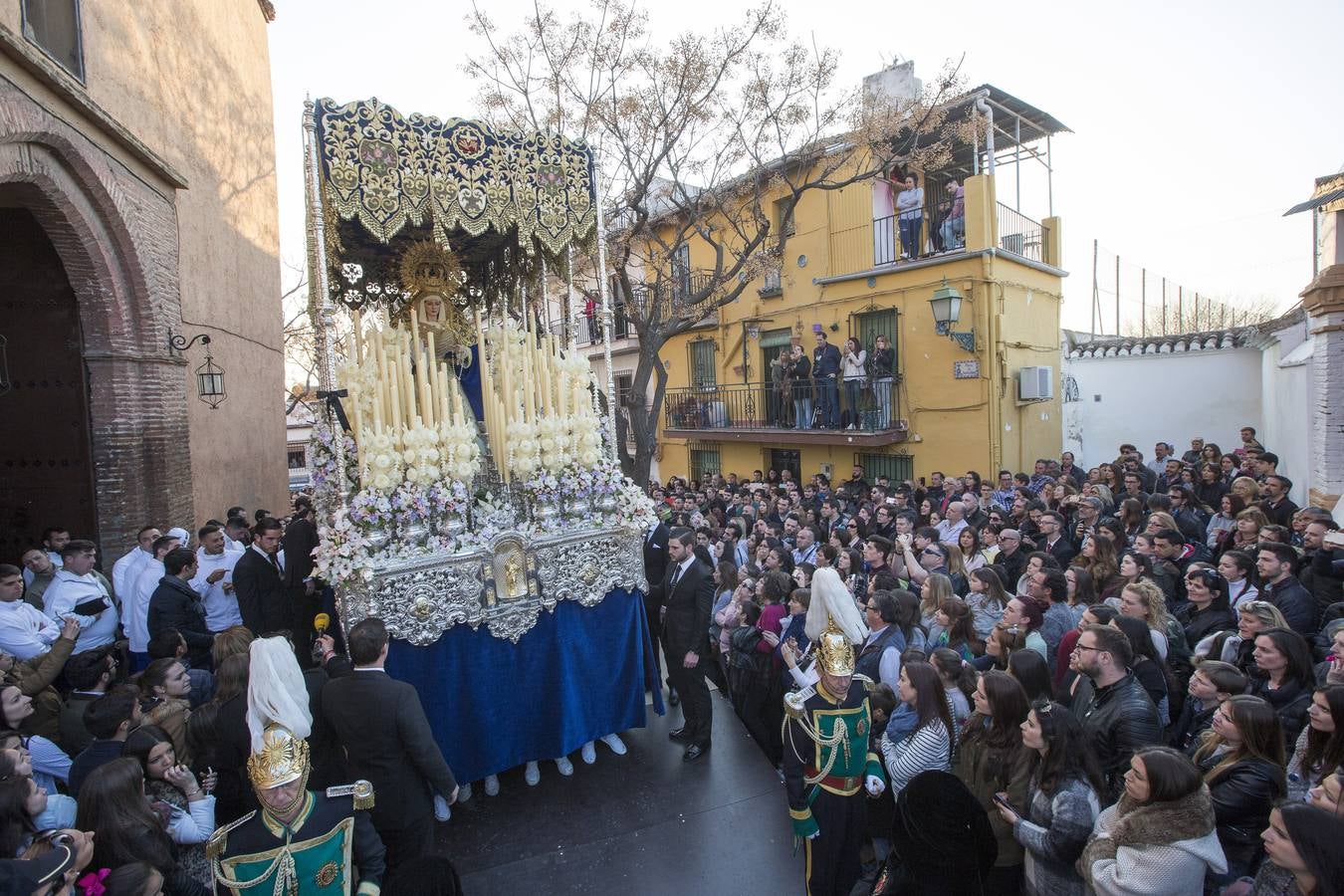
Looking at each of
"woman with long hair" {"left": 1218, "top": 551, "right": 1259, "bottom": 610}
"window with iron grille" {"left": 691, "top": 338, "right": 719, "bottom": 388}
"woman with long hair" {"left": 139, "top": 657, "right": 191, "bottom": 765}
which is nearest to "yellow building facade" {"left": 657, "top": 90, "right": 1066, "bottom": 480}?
"window with iron grille" {"left": 691, "top": 338, "right": 719, "bottom": 388}

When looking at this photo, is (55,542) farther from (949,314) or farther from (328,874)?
(949,314)

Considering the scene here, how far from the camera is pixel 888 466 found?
1558 cm

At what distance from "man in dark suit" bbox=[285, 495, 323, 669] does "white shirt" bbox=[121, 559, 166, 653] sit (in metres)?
1.01

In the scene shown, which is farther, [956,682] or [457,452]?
[457,452]

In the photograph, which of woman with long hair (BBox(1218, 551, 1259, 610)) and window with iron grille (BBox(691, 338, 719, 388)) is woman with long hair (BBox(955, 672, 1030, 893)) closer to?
woman with long hair (BBox(1218, 551, 1259, 610))

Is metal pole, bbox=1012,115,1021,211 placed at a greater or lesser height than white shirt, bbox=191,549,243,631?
greater

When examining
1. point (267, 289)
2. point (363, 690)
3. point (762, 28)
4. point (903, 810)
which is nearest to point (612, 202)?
point (762, 28)

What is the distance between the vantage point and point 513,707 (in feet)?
17.0

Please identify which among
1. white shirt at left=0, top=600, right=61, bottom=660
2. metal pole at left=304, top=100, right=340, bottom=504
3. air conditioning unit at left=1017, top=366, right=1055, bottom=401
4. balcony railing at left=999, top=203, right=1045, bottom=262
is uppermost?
balcony railing at left=999, top=203, right=1045, bottom=262

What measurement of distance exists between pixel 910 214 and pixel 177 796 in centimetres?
1502

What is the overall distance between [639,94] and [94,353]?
8164 mm

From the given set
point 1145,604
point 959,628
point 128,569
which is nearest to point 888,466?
point 959,628

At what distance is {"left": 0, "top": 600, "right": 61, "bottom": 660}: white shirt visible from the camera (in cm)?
468

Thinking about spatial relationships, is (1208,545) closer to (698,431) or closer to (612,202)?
(612,202)
